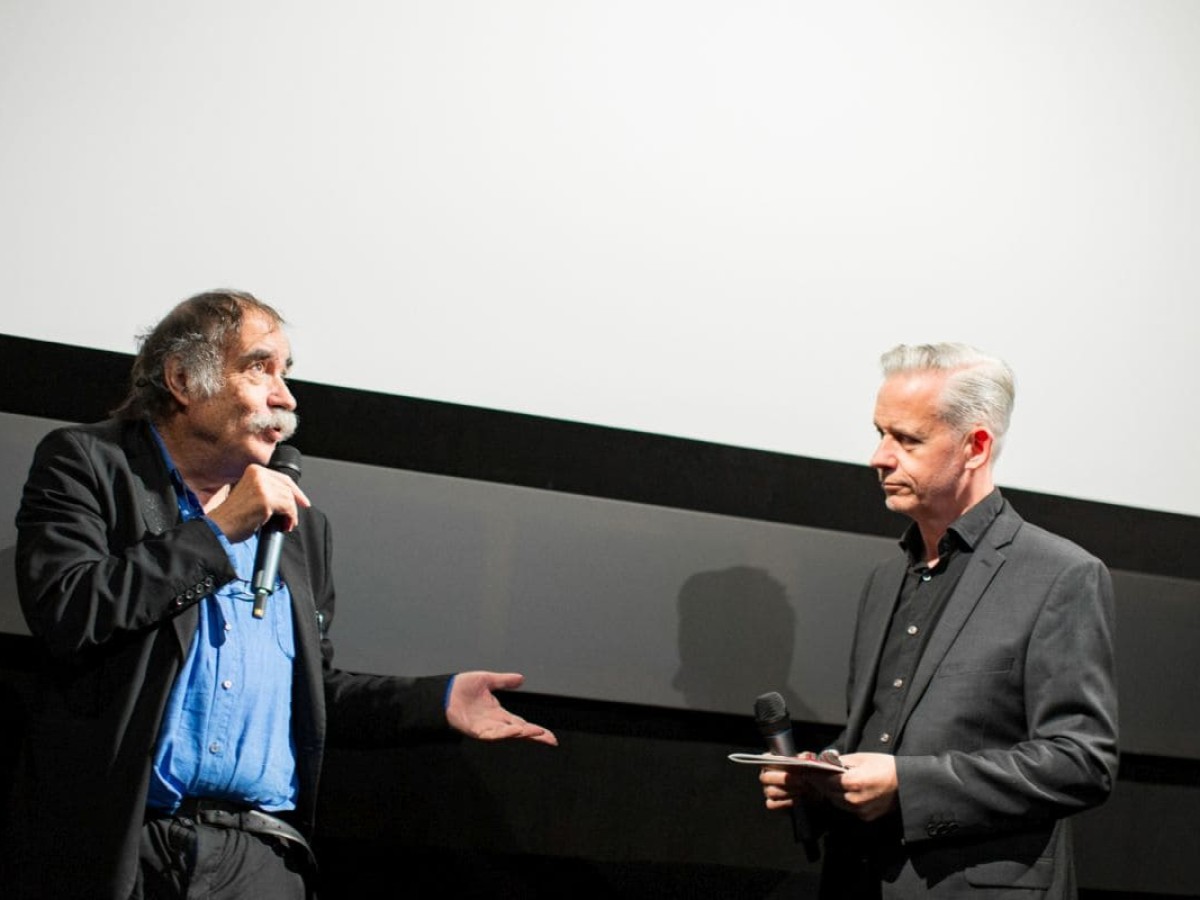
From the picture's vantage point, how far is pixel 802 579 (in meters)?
2.87

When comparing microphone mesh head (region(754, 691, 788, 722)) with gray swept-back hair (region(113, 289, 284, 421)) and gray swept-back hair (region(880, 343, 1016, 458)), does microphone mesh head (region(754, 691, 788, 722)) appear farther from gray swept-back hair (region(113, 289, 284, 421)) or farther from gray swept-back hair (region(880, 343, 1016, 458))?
gray swept-back hair (region(113, 289, 284, 421))

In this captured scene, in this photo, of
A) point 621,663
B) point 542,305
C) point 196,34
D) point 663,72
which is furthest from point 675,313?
point 196,34

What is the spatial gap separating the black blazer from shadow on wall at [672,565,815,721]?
3.02 feet

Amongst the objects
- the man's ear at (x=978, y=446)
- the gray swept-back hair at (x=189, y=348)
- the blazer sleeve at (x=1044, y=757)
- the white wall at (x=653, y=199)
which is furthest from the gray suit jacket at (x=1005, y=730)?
the gray swept-back hair at (x=189, y=348)

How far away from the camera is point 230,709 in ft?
6.77

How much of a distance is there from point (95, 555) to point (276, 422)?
42cm

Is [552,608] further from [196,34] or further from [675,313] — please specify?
[196,34]

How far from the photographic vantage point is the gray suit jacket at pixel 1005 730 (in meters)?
2.08

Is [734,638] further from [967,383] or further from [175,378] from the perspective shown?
[175,378]

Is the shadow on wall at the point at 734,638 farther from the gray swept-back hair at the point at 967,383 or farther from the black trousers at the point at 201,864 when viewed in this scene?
the black trousers at the point at 201,864

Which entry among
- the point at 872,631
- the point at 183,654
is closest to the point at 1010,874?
the point at 872,631

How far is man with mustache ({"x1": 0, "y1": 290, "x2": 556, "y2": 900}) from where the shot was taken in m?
1.93

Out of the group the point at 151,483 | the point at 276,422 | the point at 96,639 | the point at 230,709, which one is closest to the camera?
the point at 96,639

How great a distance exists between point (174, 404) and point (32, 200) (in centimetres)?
58
